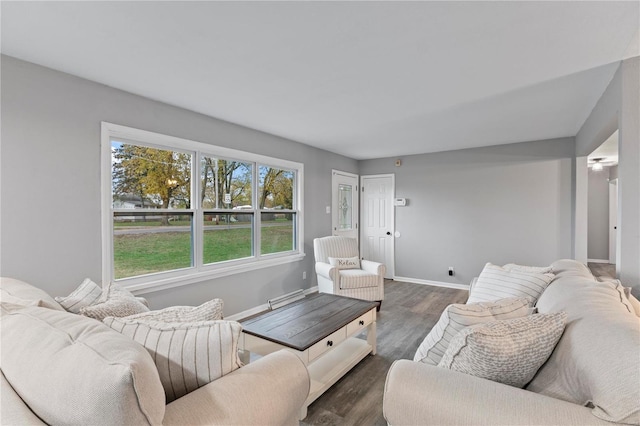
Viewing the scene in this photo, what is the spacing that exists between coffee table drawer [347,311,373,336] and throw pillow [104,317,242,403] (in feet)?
4.89

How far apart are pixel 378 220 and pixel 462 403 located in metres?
5.08

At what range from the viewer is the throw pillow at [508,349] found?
1153 millimetres

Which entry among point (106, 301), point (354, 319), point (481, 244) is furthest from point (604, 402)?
point (481, 244)

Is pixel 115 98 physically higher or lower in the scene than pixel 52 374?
higher

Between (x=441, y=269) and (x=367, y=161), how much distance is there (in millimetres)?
2511

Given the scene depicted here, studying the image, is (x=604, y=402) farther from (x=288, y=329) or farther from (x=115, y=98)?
(x=115, y=98)

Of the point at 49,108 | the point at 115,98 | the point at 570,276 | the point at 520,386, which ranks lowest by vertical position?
the point at 520,386

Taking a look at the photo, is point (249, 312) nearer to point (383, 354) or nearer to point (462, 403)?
point (383, 354)

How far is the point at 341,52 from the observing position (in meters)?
2.06

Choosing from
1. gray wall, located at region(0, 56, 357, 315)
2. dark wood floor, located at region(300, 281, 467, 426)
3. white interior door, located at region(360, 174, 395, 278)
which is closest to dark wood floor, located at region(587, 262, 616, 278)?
dark wood floor, located at region(300, 281, 467, 426)

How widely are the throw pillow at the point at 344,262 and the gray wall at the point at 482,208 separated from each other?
1.71 m

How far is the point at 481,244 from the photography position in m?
5.03

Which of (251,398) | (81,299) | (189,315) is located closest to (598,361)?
(251,398)

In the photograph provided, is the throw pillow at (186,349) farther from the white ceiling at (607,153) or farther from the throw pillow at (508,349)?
the white ceiling at (607,153)
